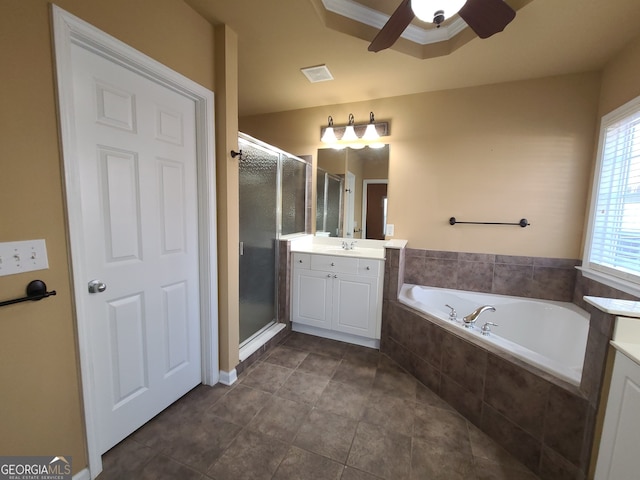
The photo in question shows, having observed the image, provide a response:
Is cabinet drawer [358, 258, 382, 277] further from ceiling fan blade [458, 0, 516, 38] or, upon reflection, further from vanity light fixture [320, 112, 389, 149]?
ceiling fan blade [458, 0, 516, 38]

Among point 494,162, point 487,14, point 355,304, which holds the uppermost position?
point 487,14

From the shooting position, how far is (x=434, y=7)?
1.14 metres

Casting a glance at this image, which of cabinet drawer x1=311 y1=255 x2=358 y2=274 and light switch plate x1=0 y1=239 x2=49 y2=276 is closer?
Answer: light switch plate x1=0 y1=239 x2=49 y2=276

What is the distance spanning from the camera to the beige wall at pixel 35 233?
920mm

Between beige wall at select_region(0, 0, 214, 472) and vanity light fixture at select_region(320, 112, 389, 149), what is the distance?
1978 mm

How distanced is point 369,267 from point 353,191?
96 centimetres

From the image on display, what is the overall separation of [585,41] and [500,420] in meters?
2.47

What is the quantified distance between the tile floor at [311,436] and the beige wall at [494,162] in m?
1.53

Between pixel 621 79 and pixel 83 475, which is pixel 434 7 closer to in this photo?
pixel 621 79

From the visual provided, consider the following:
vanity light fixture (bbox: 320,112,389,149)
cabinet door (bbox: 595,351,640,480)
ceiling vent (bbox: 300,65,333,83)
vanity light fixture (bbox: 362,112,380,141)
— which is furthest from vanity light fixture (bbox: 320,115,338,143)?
cabinet door (bbox: 595,351,640,480)

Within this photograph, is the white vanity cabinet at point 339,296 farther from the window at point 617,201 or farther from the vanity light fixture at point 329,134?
the window at point 617,201

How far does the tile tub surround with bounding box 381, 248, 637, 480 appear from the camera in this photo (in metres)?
1.18

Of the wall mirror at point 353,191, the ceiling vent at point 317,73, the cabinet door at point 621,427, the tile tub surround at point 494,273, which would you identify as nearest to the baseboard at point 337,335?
the tile tub surround at point 494,273

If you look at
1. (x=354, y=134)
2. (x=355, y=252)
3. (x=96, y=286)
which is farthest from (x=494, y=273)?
(x=96, y=286)
